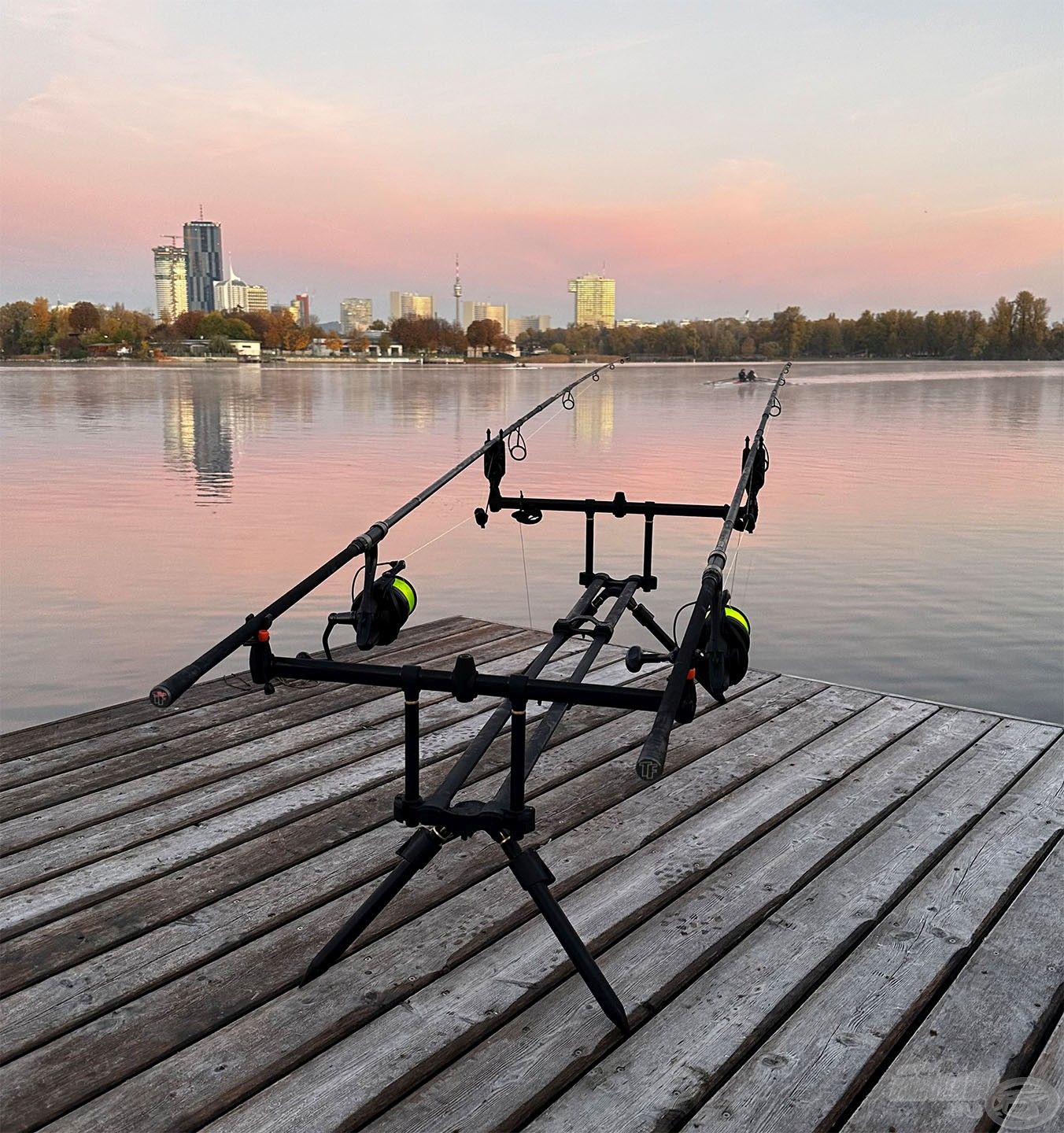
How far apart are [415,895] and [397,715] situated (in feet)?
5.20

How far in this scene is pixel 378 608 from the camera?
3672mm

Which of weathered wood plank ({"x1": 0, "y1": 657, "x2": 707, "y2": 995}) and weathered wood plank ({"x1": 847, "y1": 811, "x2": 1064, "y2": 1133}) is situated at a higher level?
weathered wood plank ({"x1": 0, "y1": 657, "x2": 707, "y2": 995})

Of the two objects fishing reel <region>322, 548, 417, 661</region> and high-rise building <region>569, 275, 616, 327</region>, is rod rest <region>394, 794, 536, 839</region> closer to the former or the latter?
fishing reel <region>322, 548, 417, 661</region>

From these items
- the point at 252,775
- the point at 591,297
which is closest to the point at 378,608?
the point at 252,775

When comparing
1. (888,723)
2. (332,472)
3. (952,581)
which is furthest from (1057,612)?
(332,472)

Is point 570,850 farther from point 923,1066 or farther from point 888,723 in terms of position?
point 888,723

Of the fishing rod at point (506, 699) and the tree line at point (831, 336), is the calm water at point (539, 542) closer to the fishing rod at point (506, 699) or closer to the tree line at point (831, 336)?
the fishing rod at point (506, 699)

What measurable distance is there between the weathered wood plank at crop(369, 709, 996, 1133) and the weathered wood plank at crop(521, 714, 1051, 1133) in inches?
0.8

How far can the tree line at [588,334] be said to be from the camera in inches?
3728

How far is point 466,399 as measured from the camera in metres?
43.3

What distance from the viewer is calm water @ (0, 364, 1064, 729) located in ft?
24.8

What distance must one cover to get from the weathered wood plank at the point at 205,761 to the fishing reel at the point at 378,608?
685 millimetres

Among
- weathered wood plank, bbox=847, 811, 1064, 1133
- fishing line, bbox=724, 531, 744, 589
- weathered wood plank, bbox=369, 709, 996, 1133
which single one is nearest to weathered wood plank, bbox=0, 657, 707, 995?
weathered wood plank, bbox=369, 709, 996, 1133

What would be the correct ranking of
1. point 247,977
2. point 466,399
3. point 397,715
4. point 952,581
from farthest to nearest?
1. point 466,399
2. point 952,581
3. point 397,715
4. point 247,977
